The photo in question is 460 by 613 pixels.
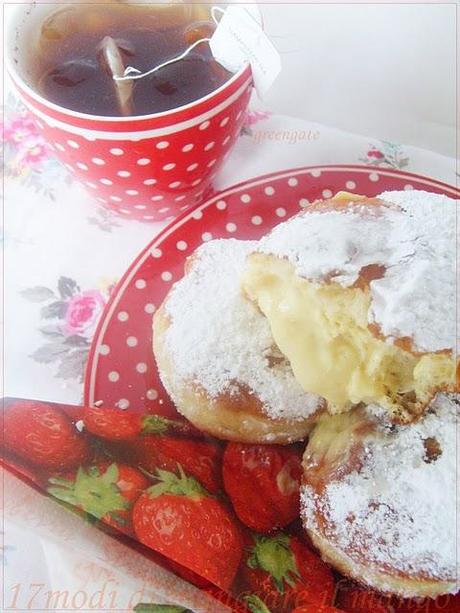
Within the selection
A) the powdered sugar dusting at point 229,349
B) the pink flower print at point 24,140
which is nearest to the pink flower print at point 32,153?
the pink flower print at point 24,140

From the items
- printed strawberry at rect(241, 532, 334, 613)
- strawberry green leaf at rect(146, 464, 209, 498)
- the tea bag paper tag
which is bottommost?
printed strawberry at rect(241, 532, 334, 613)

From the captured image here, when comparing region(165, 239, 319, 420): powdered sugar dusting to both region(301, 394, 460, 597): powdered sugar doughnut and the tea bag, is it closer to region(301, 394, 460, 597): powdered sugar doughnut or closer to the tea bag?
region(301, 394, 460, 597): powdered sugar doughnut

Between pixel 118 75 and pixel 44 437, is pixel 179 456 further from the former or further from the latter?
pixel 118 75

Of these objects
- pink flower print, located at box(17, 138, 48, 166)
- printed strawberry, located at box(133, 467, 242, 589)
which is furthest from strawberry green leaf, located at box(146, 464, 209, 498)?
pink flower print, located at box(17, 138, 48, 166)

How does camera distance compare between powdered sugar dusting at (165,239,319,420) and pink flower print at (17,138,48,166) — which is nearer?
Answer: powdered sugar dusting at (165,239,319,420)

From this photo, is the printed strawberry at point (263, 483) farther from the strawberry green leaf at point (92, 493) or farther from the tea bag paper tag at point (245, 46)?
the tea bag paper tag at point (245, 46)

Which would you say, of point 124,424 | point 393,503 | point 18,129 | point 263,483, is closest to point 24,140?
point 18,129

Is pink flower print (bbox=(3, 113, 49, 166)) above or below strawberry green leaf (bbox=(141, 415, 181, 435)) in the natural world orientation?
above
